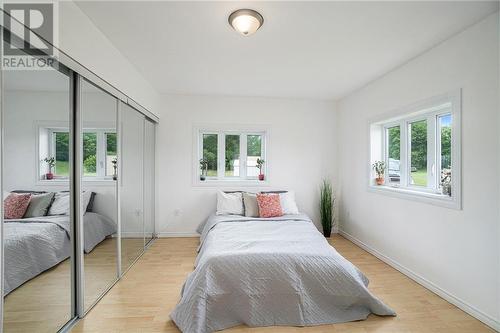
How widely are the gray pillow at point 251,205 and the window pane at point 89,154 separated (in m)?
2.15

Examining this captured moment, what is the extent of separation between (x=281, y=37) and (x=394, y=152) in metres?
2.35

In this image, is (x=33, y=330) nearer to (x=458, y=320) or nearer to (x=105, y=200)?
(x=105, y=200)

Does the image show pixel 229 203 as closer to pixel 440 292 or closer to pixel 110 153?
pixel 110 153

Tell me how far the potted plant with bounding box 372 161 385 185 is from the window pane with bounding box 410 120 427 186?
1.40 feet

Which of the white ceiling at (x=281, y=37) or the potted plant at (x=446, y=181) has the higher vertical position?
the white ceiling at (x=281, y=37)

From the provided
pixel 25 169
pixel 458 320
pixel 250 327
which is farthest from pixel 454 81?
pixel 25 169

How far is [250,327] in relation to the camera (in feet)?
6.37

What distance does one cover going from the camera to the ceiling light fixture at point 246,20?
75.1 inches

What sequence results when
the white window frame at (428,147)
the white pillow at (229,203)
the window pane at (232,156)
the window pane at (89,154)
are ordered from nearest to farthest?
1. the window pane at (89,154)
2. the white window frame at (428,147)
3. the white pillow at (229,203)
4. the window pane at (232,156)

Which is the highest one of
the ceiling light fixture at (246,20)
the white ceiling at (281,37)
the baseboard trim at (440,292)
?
the white ceiling at (281,37)

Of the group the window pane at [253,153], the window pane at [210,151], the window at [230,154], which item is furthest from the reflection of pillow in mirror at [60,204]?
the window pane at [253,153]

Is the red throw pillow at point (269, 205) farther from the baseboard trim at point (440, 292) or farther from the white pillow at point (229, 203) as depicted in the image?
the baseboard trim at point (440, 292)

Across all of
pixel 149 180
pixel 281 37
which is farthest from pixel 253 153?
pixel 281 37

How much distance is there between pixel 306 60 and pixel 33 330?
331 cm
